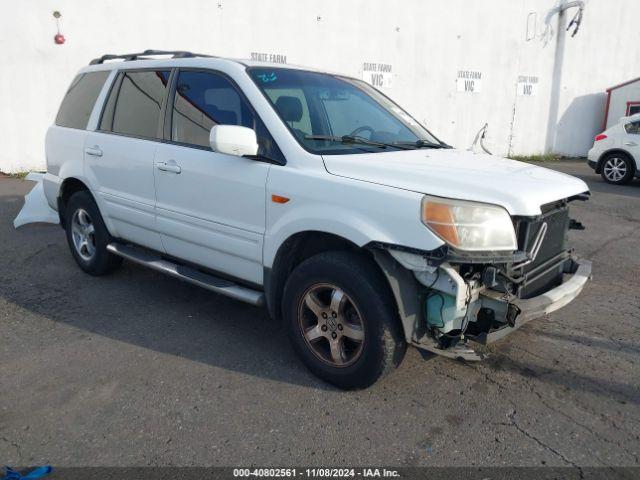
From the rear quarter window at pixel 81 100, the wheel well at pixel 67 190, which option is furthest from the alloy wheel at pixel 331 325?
the rear quarter window at pixel 81 100

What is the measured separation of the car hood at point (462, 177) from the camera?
2818 millimetres

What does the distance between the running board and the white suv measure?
0.02 metres

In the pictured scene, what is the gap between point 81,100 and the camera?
17.0 feet

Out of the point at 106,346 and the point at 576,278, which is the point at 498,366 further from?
the point at 106,346

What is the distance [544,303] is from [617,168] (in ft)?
34.4

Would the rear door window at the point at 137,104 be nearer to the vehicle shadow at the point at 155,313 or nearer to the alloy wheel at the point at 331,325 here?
the vehicle shadow at the point at 155,313

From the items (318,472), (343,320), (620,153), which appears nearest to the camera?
(318,472)

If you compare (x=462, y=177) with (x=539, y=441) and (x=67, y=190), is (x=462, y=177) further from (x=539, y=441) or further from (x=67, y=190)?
(x=67, y=190)


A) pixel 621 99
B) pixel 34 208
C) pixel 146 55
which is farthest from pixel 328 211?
pixel 621 99

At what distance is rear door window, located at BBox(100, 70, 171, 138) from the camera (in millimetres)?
4244

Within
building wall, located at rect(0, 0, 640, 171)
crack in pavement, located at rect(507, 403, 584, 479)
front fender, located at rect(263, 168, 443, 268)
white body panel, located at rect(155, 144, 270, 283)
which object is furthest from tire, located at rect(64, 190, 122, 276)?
building wall, located at rect(0, 0, 640, 171)

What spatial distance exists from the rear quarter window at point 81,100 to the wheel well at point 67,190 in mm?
521

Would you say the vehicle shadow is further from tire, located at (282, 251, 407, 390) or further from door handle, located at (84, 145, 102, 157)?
door handle, located at (84, 145, 102, 157)

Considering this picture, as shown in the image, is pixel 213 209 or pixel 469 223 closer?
pixel 469 223
